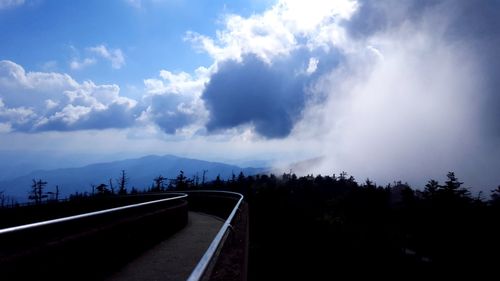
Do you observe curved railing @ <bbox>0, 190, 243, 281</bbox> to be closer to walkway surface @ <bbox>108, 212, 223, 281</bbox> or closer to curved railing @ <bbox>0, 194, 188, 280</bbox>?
curved railing @ <bbox>0, 194, 188, 280</bbox>

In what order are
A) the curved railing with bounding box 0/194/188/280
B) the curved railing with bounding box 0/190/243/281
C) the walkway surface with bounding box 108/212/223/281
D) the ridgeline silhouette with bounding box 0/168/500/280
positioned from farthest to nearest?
1. the ridgeline silhouette with bounding box 0/168/500/280
2. the walkway surface with bounding box 108/212/223/281
3. the curved railing with bounding box 0/194/188/280
4. the curved railing with bounding box 0/190/243/281

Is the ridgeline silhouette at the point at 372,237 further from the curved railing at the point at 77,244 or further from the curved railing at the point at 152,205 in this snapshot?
the curved railing at the point at 77,244

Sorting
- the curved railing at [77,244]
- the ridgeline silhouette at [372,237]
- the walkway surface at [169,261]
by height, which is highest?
the curved railing at [77,244]

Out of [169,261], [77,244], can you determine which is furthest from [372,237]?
[77,244]

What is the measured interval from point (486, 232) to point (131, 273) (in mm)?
57656

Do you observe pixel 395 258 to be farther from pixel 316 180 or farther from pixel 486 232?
pixel 316 180

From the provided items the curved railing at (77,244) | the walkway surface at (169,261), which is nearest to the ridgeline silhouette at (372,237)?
the walkway surface at (169,261)

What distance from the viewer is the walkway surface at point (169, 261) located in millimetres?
7207

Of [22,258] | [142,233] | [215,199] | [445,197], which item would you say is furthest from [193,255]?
[445,197]

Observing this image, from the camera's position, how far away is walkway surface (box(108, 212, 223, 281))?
7207 mm

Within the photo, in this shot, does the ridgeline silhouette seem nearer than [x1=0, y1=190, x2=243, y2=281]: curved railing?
No

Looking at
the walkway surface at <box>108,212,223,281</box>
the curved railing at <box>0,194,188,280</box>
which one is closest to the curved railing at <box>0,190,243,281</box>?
the curved railing at <box>0,194,188,280</box>

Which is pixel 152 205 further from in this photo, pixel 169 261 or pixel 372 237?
pixel 372 237

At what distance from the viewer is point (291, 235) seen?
3422 cm
